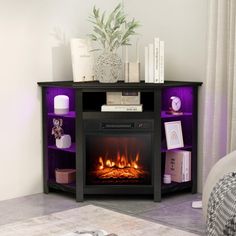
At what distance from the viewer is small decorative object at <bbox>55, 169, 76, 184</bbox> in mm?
4082

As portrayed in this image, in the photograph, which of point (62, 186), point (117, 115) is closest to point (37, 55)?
point (117, 115)

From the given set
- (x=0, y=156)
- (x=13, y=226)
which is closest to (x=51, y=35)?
(x=0, y=156)

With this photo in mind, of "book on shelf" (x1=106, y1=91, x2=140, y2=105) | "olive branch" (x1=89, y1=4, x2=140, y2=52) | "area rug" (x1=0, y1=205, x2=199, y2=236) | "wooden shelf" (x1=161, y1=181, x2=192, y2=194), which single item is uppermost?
"olive branch" (x1=89, y1=4, x2=140, y2=52)

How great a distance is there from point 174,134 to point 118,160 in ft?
1.54

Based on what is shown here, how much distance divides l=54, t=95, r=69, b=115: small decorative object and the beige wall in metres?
0.19

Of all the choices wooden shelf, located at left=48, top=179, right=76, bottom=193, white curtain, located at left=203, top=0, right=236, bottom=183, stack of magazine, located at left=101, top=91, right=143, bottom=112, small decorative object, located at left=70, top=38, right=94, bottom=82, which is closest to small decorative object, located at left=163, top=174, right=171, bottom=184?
white curtain, located at left=203, top=0, right=236, bottom=183

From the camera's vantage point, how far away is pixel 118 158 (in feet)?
13.2

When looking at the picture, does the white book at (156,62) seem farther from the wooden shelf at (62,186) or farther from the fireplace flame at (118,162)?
the wooden shelf at (62,186)

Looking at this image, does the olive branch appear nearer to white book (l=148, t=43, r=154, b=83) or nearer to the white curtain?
white book (l=148, t=43, r=154, b=83)

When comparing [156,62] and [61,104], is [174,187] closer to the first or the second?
[156,62]

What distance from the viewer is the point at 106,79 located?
3973mm

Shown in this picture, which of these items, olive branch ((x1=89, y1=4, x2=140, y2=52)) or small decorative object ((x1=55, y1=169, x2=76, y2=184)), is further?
small decorative object ((x1=55, y1=169, x2=76, y2=184))

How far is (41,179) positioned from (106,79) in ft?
3.16

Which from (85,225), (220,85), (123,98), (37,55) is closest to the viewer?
(85,225)
